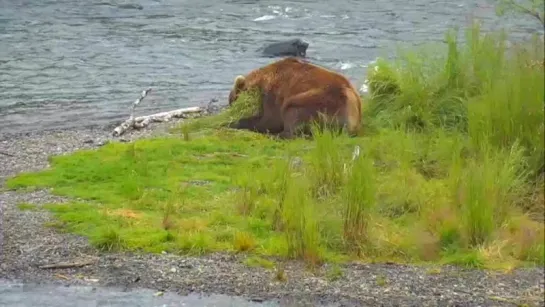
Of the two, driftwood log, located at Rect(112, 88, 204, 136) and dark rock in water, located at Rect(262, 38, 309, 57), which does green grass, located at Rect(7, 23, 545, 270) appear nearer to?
driftwood log, located at Rect(112, 88, 204, 136)

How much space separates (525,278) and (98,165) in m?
5.33

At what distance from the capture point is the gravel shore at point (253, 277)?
6500mm

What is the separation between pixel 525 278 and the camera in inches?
251

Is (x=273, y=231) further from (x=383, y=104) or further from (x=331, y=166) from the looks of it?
(x=383, y=104)

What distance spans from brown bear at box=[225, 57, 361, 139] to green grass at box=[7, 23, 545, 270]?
0.29 meters

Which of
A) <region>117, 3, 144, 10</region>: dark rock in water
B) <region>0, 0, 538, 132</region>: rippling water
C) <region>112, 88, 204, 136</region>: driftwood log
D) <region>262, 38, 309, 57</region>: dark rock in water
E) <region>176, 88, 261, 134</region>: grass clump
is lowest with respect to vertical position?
<region>117, 3, 144, 10</region>: dark rock in water

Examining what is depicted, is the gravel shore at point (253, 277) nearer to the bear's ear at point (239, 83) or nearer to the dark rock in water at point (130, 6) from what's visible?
the bear's ear at point (239, 83)

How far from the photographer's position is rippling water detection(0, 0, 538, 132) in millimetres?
16234

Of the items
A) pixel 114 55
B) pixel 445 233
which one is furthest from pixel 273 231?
pixel 114 55

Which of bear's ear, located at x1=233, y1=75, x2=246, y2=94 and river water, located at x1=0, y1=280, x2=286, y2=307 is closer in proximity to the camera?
river water, located at x1=0, y1=280, x2=286, y2=307

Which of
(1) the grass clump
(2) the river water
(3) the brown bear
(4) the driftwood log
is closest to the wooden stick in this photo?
(2) the river water

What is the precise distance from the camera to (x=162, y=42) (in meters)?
21.8

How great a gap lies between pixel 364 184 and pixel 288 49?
1240cm

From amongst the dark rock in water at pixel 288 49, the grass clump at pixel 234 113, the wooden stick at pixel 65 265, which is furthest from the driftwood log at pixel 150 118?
the dark rock in water at pixel 288 49
